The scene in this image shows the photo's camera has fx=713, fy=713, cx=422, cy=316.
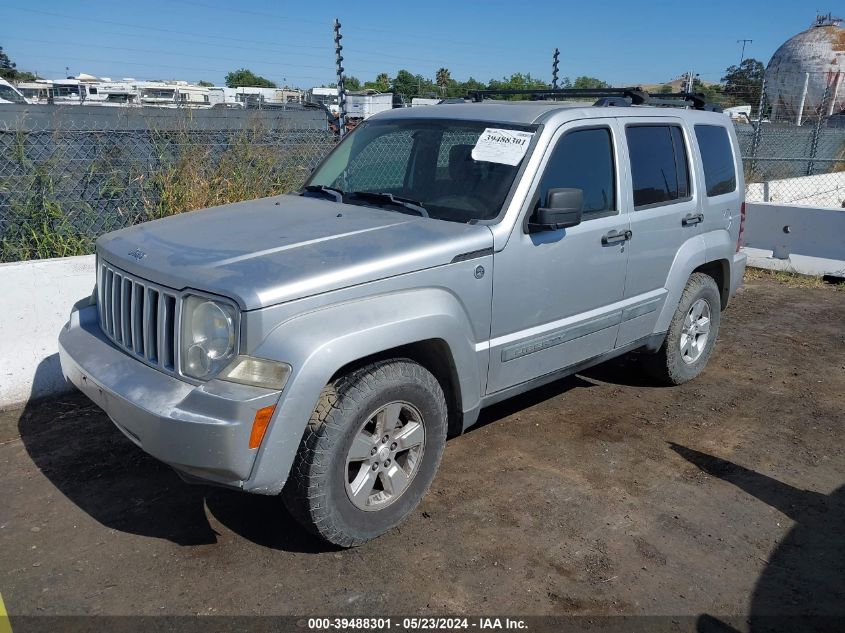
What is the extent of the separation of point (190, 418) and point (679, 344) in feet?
12.3

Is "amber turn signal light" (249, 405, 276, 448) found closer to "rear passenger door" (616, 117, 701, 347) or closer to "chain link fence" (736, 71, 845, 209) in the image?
"rear passenger door" (616, 117, 701, 347)

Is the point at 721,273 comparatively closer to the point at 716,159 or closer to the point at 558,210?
the point at 716,159

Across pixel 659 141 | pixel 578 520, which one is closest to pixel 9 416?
pixel 578 520

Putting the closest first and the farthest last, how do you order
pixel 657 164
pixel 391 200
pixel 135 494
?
1. pixel 135 494
2. pixel 391 200
3. pixel 657 164

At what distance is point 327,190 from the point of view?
4.42 meters

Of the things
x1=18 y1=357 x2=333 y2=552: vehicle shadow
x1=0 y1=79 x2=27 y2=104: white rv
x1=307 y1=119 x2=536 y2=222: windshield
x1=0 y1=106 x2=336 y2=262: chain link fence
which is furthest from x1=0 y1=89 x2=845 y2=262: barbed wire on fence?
x1=0 y1=79 x2=27 y2=104: white rv

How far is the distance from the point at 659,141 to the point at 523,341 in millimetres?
1922

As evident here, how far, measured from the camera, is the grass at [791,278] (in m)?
8.60

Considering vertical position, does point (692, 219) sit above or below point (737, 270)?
above

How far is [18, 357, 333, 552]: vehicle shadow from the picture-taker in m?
3.49

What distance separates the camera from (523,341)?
12.7 feet

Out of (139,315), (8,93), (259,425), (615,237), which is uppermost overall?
(8,93)

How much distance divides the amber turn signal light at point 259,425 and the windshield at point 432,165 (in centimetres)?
Answer: 150

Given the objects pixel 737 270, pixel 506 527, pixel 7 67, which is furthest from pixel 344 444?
pixel 7 67
